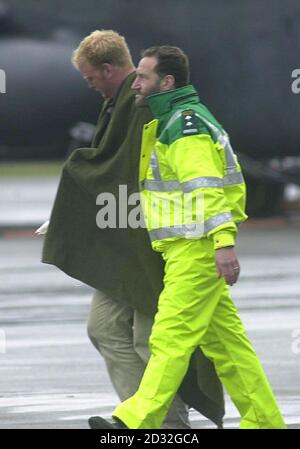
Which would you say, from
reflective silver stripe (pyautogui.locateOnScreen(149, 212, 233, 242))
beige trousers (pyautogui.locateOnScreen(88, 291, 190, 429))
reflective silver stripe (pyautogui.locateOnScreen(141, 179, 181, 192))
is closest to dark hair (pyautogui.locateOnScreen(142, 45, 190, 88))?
reflective silver stripe (pyautogui.locateOnScreen(141, 179, 181, 192))

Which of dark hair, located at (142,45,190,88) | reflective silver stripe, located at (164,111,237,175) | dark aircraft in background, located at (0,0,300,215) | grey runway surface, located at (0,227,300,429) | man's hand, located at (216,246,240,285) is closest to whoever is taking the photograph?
man's hand, located at (216,246,240,285)

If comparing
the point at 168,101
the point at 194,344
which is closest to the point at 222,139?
the point at 168,101

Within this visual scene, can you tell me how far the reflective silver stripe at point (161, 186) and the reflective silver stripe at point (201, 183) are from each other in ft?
0.47

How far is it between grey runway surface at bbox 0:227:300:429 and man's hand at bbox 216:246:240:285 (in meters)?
1.30

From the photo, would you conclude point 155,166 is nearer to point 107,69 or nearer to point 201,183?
point 201,183

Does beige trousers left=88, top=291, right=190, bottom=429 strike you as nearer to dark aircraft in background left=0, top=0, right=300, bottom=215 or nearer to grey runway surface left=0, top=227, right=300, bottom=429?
grey runway surface left=0, top=227, right=300, bottom=429

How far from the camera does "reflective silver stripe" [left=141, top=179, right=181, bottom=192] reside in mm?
6430

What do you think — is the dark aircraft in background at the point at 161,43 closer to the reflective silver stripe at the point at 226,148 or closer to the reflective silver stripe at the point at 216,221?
the reflective silver stripe at the point at 226,148

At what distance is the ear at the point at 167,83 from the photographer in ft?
21.4

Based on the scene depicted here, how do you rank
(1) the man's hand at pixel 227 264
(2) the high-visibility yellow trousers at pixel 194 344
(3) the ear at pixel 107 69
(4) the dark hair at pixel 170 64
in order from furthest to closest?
1. (3) the ear at pixel 107 69
2. (4) the dark hair at pixel 170 64
3. (2) the high-visibility yellow trousers at pixel 194 344
4. (1) the man's hand at pixel 227 264

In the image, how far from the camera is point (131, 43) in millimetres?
19016

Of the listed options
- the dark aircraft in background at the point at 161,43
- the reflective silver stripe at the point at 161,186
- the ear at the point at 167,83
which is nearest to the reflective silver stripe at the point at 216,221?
the reflective silver stripe at the point at 161,186

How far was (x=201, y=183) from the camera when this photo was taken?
245 inches
